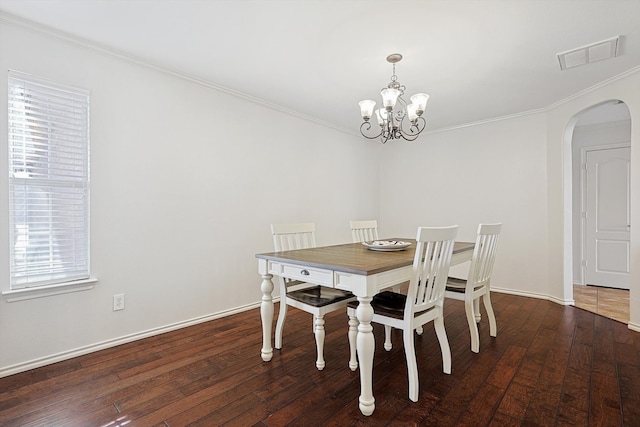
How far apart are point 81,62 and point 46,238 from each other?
50.4 inches

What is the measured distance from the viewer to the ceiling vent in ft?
7.67

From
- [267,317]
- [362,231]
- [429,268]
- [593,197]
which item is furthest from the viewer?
[593,197]

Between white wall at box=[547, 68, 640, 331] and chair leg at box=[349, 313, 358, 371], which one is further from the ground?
white wall at box=[547, 68, 640, 331]

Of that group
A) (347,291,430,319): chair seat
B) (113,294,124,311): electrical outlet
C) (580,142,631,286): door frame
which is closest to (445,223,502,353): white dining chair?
(347,291,430,319): chair seat

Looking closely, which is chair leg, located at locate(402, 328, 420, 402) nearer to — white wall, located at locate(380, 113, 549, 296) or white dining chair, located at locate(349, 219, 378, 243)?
white dining chair, located at locate(349, 219, 378, 243)

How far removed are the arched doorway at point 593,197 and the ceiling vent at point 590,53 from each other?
1894 millimetres

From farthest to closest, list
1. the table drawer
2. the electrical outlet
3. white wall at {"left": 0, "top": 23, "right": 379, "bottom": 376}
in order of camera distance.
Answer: the electrical outlet, white wall at {"left": 0, "top": 23, "right": 379, "bottom": 376}, the table drawer

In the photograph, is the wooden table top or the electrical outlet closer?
the wooden table top

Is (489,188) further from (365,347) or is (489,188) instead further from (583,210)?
(365,347)

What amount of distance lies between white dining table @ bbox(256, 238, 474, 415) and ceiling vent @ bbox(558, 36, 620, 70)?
6.70ft

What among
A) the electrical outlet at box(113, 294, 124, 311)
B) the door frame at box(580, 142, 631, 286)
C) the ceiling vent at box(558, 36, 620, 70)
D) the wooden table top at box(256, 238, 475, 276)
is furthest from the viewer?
the door frame at box(580, 142, 631, 286)

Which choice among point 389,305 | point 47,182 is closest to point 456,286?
point 389,305

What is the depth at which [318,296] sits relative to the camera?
2.26 meters

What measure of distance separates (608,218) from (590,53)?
3034 millimetres
